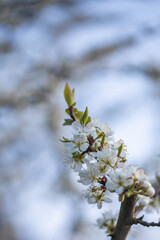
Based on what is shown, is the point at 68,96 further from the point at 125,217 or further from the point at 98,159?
the point at 125,217

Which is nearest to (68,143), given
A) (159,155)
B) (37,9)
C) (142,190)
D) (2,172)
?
(142,190)

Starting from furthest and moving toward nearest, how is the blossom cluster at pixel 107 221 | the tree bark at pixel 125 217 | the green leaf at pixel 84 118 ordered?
the blossom cluster at pixel 107 221
the green leaf at pixel 84 118
the tree bark at pixel 125 217

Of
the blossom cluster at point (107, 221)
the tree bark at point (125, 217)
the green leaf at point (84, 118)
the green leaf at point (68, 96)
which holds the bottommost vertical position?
the tree bark at point (125, 217)

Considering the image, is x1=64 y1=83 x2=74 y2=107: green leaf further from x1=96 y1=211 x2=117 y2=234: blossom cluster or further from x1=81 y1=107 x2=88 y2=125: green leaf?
x1=96 y1=211 x2=117 y2=234: blossom cluster

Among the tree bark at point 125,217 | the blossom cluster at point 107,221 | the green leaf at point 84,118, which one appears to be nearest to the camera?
the tree bark at point 125,217

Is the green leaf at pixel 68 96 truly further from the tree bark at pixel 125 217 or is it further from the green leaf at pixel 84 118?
the tree bark at pixel 125 217

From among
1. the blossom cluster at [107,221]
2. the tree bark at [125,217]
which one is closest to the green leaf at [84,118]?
the tree bark at [125,217]

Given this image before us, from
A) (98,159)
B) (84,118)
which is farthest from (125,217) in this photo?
(84,118)
